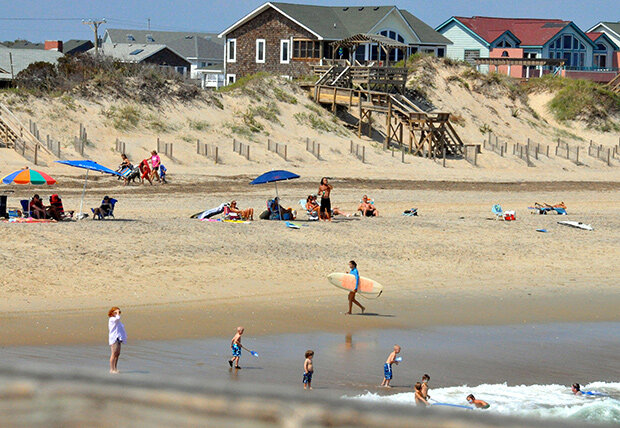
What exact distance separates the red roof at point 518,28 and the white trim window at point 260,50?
2324 centimetres

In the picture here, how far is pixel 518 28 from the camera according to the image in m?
77.8

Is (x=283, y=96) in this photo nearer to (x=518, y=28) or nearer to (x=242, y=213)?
(x=242, y=213)

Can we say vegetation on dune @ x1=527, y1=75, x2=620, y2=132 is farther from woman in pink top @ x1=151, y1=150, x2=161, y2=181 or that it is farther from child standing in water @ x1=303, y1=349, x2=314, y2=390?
child standing in water @ x1=303, y1=349, x2=314, y2=390

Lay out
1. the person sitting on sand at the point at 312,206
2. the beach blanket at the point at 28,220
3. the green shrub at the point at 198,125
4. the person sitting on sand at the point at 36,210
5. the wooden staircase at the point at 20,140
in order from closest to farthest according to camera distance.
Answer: the beach blanket at the point at 28,220
the person sitting on sand at the point at 36,210
the person sitting on sand at the point at 312,206
the wooden staircase at the point at 20,140
the green shrub at the point at 198,125

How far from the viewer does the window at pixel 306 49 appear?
57312mm

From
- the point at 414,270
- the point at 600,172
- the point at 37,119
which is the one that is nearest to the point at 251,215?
the point at 414,270

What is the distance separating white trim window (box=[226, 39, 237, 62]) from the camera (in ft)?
200

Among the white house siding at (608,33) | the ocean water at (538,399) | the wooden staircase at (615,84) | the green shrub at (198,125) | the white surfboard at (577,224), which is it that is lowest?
the ocean water at (538,399)

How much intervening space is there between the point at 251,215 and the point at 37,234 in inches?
256

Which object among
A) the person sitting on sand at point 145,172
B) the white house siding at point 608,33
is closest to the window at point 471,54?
the white house siding at point 608,33

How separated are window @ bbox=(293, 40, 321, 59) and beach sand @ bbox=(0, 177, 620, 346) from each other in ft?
99.8

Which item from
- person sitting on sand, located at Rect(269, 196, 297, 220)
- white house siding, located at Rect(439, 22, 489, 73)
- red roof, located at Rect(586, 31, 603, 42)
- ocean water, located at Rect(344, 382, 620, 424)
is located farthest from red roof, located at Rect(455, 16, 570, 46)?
ocean water, located at Rect(344, 382, 620, 424)

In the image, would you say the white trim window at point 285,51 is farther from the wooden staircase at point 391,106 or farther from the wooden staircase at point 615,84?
the wooden staircase at point 615,84

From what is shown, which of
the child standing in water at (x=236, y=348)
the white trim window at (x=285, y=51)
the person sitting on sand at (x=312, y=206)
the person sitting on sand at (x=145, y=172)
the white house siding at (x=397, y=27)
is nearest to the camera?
the child standing in water at (x=236, y=348)
